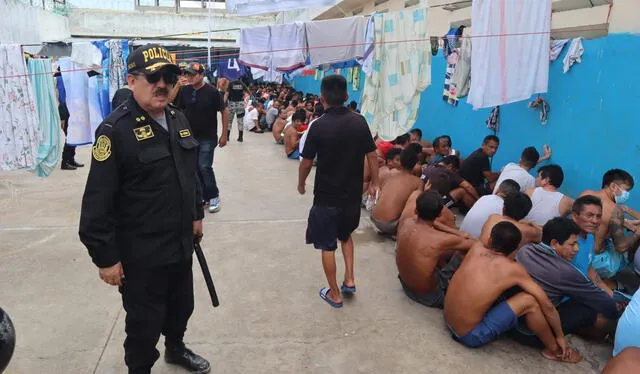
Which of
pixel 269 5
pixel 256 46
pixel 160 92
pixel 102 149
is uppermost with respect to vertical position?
pixel 269 5

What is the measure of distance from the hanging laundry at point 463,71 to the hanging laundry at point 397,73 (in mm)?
→ 759

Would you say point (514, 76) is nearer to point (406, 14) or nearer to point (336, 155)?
point (406, 14)

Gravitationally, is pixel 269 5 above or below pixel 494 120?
above

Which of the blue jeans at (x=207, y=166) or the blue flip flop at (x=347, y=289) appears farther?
the blue jeans at (x=207, y=166)

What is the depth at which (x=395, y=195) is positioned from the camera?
466 cm

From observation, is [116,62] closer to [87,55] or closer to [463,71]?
[87,55]

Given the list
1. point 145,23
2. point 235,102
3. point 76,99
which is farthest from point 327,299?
point 145,23

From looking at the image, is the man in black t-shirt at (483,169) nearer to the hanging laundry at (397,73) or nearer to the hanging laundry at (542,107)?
the hanging laundry at (542,107)

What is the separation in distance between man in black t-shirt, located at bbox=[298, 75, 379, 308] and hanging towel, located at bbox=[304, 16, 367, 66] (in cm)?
286

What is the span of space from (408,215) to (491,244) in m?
1.24

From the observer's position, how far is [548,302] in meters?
2.77

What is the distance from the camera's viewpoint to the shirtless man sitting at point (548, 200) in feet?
12.9

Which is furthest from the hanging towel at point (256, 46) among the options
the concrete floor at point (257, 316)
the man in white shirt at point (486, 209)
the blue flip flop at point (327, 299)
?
the blue flip flop at point (327, 299)

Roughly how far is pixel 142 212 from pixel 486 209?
9.72ft
